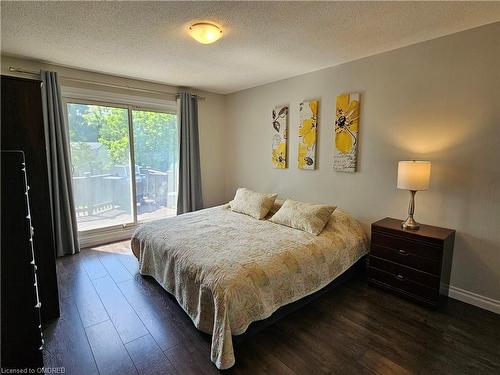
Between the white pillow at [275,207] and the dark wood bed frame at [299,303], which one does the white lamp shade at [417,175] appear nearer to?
the dark wood bed frame at [299,303]

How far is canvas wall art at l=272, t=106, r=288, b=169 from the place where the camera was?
3.76 meters

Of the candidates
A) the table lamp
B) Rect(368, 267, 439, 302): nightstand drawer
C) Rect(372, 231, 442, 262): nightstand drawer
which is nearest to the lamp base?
Rect(372, 231, 442, 262): nightstand drawer

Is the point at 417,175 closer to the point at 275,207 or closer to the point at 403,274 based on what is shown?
the point at 403,274

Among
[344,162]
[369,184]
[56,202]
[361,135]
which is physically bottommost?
[56,202]

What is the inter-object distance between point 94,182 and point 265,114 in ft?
9.07

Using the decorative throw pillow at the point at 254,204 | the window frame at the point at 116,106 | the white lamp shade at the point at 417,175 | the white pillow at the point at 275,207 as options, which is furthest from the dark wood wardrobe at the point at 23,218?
the white lamp shade at the point at 417,175

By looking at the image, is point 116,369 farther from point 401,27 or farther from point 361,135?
point 401,27

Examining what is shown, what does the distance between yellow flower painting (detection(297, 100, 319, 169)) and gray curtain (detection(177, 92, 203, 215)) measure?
1.84 meters

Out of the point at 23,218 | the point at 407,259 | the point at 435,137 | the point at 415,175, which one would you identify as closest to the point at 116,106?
the point at 23,218

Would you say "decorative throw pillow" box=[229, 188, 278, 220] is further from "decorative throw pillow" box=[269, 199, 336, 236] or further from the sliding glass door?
the sliding glass door

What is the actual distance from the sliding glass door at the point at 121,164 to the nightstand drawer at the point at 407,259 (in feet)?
10.9

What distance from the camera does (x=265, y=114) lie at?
409cm

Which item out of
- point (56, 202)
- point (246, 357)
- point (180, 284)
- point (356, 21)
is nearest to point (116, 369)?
point (180, 284)

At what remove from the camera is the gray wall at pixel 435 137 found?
2.21 meters
